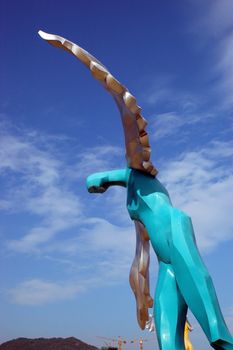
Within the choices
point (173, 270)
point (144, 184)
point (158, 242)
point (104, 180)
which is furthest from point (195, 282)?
point (104, 180)

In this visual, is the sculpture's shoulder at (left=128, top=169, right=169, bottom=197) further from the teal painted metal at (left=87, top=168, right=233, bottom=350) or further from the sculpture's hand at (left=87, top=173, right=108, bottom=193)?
the sculpture's hand at (left=87, top=173, right=108, bottom=193)

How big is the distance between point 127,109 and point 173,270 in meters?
2.47

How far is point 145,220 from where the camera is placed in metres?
6.90

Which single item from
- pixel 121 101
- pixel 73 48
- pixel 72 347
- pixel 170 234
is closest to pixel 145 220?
pixel 170 234

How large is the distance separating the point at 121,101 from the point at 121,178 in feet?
4.35

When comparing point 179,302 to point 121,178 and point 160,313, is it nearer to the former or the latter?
point 160,313

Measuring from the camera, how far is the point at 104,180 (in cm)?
769

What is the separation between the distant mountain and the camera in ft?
133

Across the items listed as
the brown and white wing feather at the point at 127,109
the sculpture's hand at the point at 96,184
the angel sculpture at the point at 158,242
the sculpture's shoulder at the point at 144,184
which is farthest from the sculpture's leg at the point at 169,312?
the sculpture's hand at the point at 96,184

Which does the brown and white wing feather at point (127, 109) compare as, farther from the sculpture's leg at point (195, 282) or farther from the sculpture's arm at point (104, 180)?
the sculpture's leg at point (195, 282)

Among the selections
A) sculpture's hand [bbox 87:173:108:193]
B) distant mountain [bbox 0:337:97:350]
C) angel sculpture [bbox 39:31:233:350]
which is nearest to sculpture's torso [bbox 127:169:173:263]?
angel sculpture [bbox 39:31:233:350]

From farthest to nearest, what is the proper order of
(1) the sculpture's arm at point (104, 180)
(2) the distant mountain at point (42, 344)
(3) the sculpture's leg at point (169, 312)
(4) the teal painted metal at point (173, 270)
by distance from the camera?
1. (2) the distant mountain at point (42, 344)
2. (1) the sculpture's arm at point (104, 180)
3. (3) the sculpture's leg at point (169, 312)
4. (4) the teal painted metal at point (173, 270)

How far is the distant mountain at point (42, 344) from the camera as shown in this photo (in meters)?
40.7

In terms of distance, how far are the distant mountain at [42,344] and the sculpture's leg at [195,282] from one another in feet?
125
